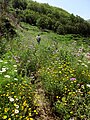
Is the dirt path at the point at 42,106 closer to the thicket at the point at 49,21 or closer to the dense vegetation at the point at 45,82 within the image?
the dense vegetation at the point at 45,82

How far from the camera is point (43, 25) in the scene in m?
63.4

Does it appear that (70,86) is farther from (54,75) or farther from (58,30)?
(58,30)

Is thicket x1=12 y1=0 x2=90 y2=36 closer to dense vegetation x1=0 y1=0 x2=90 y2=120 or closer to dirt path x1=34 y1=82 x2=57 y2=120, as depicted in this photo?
dense vegetation x1=0 y1=0 x2=90 y2=120

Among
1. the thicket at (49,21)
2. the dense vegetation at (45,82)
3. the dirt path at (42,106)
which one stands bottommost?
the thicket at (49,21)

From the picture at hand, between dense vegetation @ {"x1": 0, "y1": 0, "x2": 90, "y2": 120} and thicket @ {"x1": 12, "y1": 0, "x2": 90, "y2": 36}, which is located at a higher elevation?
dense vegetation @ {"x1": 0, "y1": 0, "x2": 90, "y2": 120}

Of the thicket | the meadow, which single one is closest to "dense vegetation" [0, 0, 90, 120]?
the meadow

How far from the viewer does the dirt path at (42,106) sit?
6.40 m

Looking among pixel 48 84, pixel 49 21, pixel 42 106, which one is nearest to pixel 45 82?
pixel 48 84

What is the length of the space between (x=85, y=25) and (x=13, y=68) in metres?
64.3

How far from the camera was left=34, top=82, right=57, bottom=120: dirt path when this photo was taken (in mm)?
6398

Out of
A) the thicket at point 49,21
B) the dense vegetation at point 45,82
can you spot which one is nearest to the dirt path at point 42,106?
the dense vegetation at point 45,82

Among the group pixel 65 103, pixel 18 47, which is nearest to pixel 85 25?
pixel 18 47

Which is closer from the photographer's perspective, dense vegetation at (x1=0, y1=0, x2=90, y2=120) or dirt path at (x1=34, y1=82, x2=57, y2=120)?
dense vegetation at (x1=0, y1=0, x2=90, y2=120)

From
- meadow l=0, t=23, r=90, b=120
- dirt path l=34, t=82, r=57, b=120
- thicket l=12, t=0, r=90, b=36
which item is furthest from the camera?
thicket l=12, t=0, r=90, b=36
